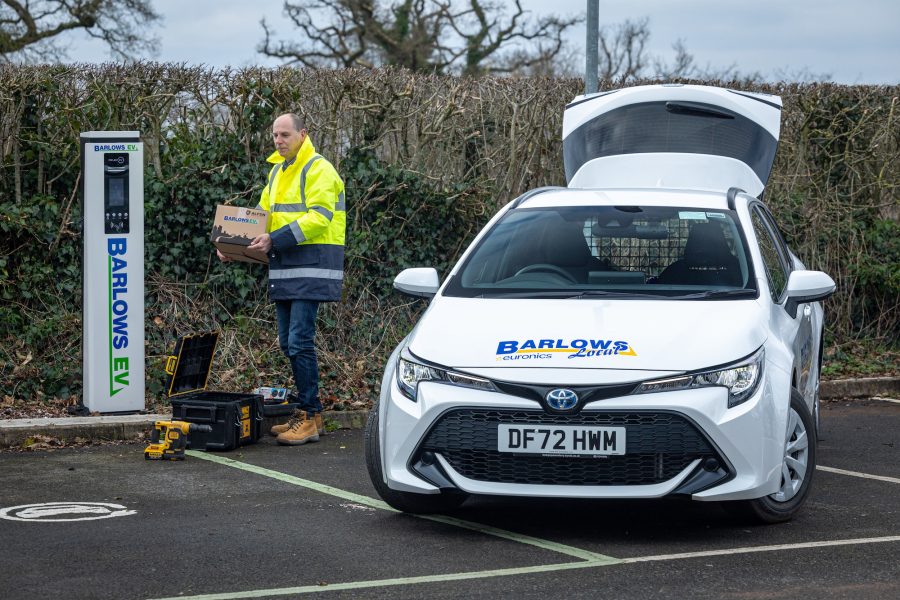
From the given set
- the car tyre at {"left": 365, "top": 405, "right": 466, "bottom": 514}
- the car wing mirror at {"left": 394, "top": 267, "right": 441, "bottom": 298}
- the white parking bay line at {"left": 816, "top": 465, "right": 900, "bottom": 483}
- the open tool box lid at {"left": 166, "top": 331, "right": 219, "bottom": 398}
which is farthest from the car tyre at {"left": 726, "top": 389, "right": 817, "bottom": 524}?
the open tool box lid at {"left": 166, "top": 331, "right": 219, "bottom": 398}

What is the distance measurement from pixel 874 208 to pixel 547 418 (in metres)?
9.58

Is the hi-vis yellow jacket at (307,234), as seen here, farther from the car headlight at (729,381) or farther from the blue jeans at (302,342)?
the car headlight at (729,381)

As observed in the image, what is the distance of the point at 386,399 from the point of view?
6.30 m

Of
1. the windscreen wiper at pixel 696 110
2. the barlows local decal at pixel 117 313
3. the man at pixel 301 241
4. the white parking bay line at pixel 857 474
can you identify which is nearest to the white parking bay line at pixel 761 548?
the white parking bay line at pixel 857 474

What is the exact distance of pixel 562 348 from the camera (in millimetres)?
5980

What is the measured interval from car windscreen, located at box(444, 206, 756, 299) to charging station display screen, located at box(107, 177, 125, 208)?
342 centimetres

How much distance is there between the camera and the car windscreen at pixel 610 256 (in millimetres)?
6781

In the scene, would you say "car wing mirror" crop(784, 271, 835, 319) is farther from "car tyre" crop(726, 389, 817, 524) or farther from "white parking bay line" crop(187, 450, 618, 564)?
"white parking bay line" crop(187, 450, 618, 564)

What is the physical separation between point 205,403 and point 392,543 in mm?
2999

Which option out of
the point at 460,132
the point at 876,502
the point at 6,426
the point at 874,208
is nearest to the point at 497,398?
the point at 876,502

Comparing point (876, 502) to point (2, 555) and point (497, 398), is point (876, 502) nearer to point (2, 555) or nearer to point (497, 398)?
point (497, 398)

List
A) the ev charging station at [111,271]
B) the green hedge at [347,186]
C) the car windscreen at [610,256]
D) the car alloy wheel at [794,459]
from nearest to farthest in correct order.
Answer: the car alloy wheel at [794,459] → the car windscreen at [610,256] → the ev charging station at [111,271] → the green hedge at [347,186]

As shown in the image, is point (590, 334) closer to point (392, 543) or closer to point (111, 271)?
point (392, 543)

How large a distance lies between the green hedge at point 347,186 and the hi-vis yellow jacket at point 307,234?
5.75ft
